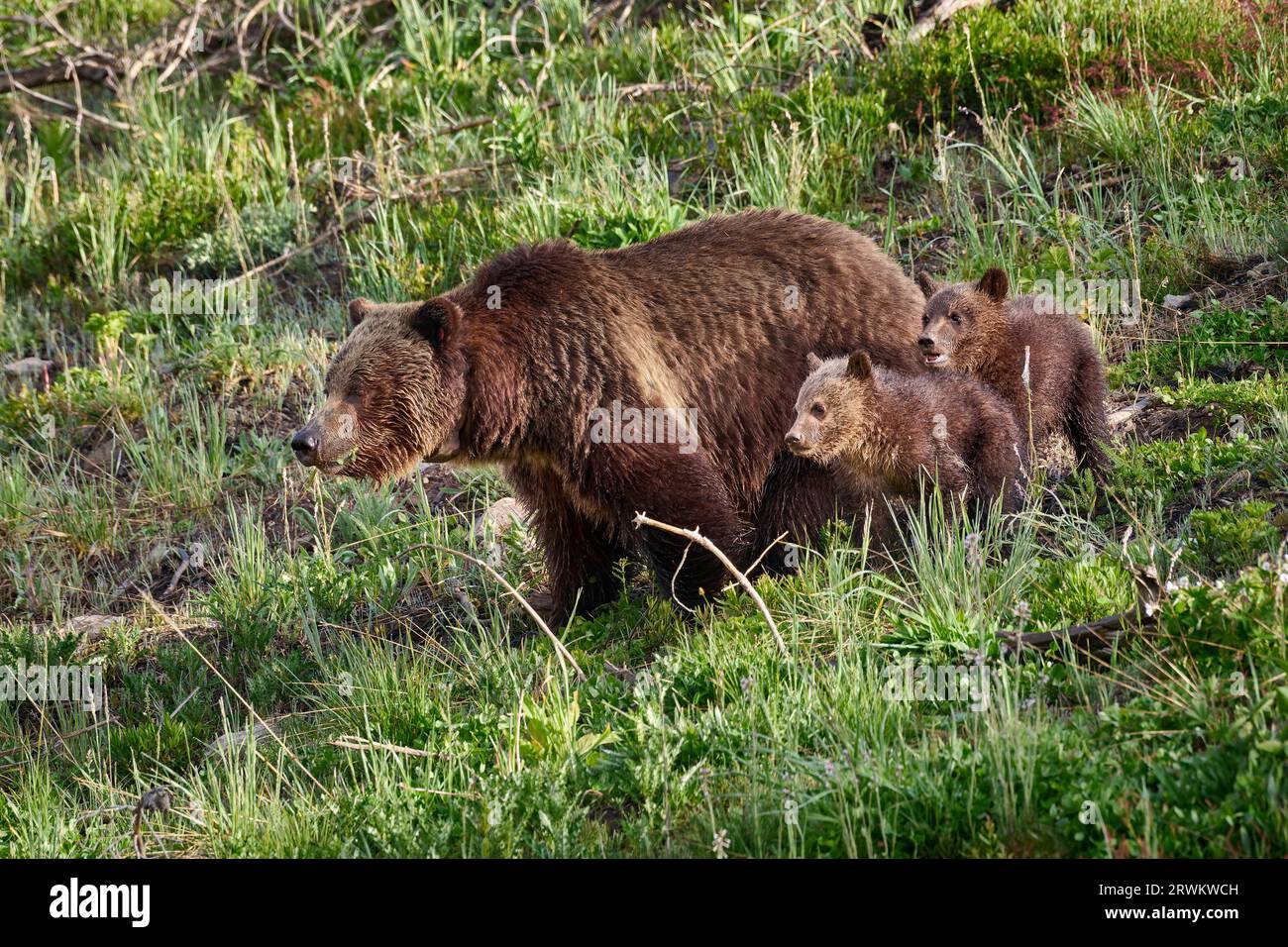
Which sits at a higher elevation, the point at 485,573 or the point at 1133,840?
the point at 485,573

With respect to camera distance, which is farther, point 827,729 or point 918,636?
point 918,636

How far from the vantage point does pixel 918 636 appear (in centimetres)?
459

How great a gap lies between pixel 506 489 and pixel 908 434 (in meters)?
2.79

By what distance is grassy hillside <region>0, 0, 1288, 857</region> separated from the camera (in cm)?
394

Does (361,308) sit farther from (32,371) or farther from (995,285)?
(32,371)

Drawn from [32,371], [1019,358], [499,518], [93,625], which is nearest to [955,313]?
[1019,358]

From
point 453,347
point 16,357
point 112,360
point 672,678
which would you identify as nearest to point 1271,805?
point 672,678

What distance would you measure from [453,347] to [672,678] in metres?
1.97

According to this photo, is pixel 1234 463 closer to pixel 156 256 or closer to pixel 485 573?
pixel 485 573

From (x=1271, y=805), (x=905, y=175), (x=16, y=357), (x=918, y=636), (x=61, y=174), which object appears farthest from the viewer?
(x=61, y=174)

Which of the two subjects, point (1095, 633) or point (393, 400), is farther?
point (393, 400)

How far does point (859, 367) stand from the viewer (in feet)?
18.3

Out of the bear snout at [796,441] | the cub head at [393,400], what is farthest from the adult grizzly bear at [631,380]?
the bear snout at [796,441]

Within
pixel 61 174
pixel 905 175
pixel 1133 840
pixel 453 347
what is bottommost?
pixel 1133 840
